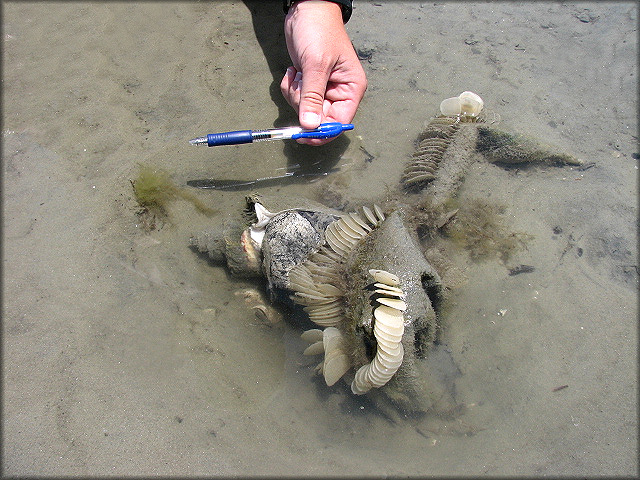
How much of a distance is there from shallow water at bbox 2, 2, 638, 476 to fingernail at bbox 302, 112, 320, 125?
2.17 ft

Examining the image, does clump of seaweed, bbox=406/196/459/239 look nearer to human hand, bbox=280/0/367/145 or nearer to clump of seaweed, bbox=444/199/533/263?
clump of seaweed, bbox=444/199/533/263

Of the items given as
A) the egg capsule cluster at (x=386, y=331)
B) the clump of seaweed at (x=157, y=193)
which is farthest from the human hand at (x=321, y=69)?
the egg capsule cluster at (x=386, y=331)

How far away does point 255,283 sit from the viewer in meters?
3.72

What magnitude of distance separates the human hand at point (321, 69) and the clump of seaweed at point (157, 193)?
3.99 ft

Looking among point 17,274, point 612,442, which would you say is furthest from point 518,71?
point 17,274

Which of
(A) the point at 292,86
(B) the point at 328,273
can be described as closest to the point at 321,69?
(A) the point at 292,86

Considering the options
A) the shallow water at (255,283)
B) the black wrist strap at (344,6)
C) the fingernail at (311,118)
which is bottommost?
the shallow water at (255,283)

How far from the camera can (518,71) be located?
487 cm

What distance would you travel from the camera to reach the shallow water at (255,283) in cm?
305

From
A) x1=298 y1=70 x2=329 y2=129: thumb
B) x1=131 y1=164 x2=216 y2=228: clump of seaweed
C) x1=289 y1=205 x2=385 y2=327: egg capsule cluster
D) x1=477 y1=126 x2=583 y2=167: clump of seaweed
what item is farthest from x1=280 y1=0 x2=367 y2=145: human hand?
x1=477 y1=126 x2=583 y2=167: clump of seaweed

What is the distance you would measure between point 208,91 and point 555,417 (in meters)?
4.58

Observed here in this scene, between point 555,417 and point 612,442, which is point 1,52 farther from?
point 612,442

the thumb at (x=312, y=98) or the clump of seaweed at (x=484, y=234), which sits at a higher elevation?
the thumb at (x=312, y=98)

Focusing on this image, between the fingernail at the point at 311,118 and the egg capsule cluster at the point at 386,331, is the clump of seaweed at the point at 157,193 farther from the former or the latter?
the egg capsule cluster at the point at 386,331
